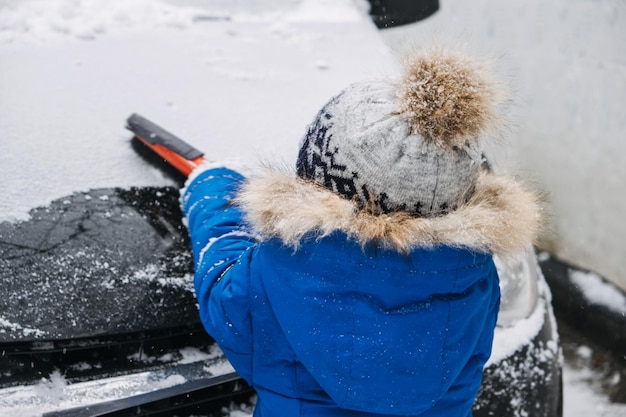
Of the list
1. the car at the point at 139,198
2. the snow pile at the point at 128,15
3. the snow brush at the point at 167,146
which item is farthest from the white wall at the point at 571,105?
the snow brush at the point at 167,146

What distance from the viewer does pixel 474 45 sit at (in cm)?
134

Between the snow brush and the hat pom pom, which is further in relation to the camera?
the snow brush

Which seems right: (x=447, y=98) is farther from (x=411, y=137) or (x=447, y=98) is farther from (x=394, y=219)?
(x=394, y=219)

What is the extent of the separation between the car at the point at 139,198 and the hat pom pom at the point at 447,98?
308 millimetres

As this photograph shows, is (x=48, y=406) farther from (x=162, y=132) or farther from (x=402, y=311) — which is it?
(x=162, y=132)

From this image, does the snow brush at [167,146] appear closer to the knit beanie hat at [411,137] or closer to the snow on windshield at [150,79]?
the snow on windshield at [150,79]

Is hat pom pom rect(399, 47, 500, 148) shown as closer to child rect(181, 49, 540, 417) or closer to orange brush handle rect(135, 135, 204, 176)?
child rect(181, 49, 540, 417)

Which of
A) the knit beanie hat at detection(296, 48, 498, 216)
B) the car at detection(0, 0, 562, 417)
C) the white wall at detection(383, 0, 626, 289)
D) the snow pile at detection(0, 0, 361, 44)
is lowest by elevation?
the white wall at detection(383, 0, 626, 289)

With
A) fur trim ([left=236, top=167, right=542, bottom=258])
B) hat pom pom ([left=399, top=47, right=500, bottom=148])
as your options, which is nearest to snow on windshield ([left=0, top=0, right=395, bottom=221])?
fur trim ([left=236, top=167, right=542, bottom=258])

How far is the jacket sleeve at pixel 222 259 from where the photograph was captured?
4.05ft

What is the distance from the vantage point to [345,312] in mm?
1121

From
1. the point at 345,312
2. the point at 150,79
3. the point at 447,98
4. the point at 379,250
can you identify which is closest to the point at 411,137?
the point at 447,98

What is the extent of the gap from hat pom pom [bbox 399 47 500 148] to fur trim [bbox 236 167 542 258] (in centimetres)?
13

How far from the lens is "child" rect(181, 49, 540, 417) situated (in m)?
1.07
